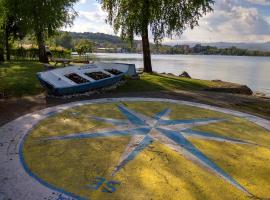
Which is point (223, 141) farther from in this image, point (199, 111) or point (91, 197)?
point (91, 197)

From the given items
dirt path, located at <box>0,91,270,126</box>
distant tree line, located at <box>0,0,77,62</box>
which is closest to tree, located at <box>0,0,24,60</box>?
distant tree line, located at <box>0,0,77,62</box>

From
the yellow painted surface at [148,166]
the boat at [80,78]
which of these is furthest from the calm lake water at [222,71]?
the yellow painted surface at [148,166]

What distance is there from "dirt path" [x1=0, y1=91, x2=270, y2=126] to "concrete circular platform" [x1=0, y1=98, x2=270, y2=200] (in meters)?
1.05

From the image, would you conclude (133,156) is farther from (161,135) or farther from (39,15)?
(39,15)

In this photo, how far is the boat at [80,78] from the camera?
12984mm

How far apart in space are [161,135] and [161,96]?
6051 millimetres

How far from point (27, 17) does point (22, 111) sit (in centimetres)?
2140

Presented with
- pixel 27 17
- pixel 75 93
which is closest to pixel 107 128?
pixel 75 93

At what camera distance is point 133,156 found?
652 cm

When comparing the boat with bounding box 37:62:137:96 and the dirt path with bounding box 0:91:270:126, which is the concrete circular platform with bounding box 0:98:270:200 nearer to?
the dirt path with bounding box 0:91:270:126

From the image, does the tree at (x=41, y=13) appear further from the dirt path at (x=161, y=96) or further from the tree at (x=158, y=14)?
the dirt path at (x=161, y=96)

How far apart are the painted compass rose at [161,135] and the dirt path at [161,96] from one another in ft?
9.68

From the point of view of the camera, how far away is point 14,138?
25.0 feet

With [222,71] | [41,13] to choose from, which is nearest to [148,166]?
[41,13]
